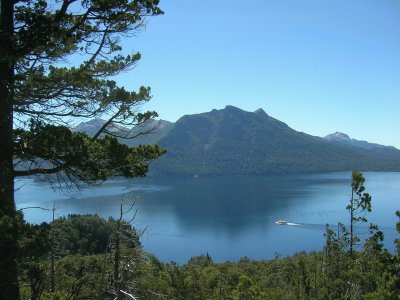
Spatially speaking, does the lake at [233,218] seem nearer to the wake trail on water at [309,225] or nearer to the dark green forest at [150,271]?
the wake trail on water at [309,225]

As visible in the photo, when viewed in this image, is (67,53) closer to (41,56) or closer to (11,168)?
(41,56)

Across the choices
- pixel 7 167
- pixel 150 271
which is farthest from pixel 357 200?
pixel 7 167

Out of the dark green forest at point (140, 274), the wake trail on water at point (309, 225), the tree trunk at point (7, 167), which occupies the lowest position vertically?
the wake trail on water at point (309, 225)

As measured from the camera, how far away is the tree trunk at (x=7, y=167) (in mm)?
4266

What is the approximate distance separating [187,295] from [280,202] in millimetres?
82431

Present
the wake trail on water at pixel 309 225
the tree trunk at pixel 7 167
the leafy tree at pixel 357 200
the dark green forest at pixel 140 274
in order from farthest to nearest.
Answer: the wake trail on water at pixel 309 225
the leafy tree at pixel 357 200
the dark green forest at pixel 140 274
the tree trunk at pixel 7 167

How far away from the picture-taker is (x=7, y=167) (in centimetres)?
518

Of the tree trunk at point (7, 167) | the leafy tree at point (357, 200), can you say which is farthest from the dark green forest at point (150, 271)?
the tree trunk at point (7, 167)

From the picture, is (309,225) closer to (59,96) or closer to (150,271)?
(150,271)

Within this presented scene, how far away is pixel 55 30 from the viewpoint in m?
5.41

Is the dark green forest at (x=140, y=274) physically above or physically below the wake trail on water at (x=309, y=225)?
above

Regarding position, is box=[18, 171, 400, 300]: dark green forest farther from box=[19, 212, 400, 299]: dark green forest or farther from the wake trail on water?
the wake trail on water

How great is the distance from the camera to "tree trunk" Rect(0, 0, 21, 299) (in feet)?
14.0

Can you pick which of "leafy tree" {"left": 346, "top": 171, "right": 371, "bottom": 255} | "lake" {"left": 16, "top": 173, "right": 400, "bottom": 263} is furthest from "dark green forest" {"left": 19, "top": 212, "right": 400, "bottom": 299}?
"lake" {"left": 16, "top": 173, "right": 400, "bottom": 263}
